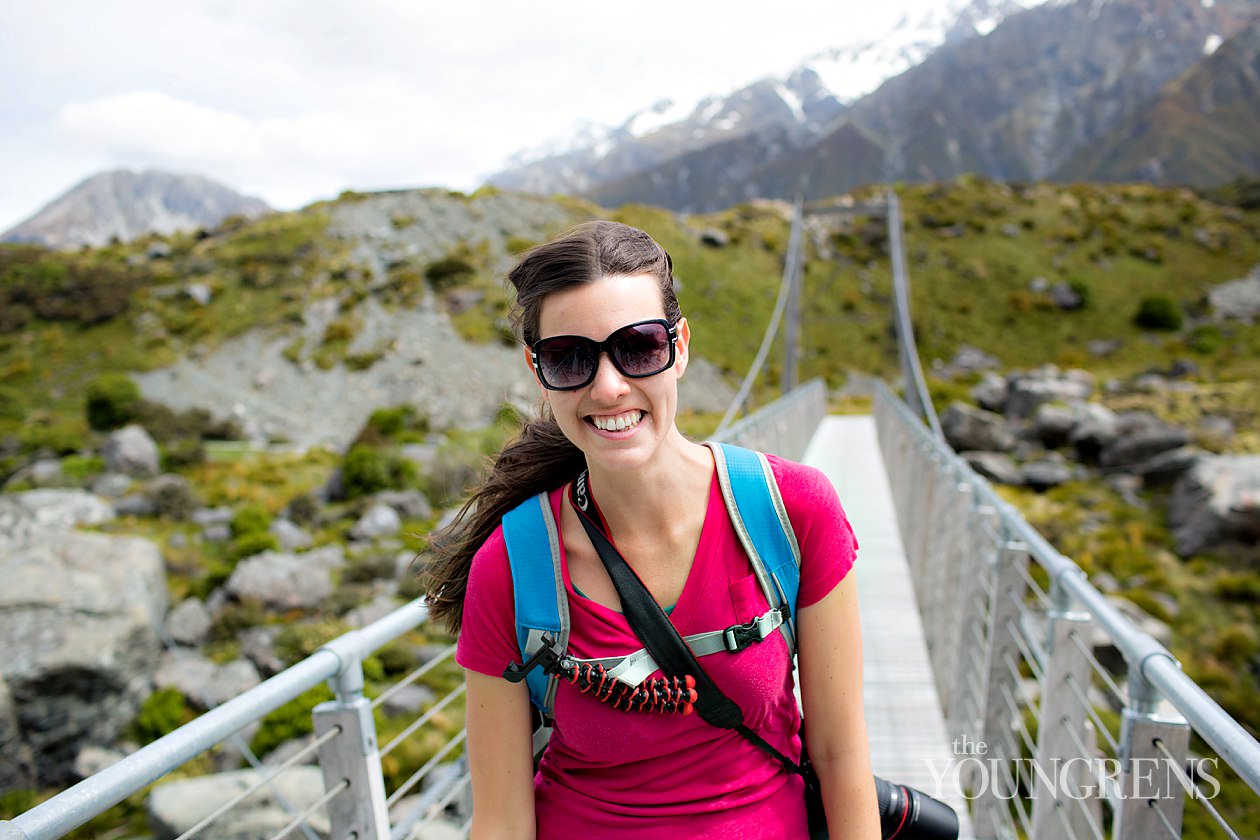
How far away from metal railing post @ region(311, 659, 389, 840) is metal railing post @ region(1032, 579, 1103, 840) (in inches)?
64.7

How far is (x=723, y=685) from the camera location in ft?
3.99

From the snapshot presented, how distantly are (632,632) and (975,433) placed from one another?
1676cm

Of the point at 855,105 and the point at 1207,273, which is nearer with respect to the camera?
the point at 1207,273

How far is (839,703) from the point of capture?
1277 mm

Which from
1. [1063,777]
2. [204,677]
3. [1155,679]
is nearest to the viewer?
[1155,679]

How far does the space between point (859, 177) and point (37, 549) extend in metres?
154

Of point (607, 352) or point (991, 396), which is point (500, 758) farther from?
point (991, 396)

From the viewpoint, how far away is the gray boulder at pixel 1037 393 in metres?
18.7

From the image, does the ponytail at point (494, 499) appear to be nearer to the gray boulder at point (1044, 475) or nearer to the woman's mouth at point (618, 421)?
the woman's mouth at point (618, 421)

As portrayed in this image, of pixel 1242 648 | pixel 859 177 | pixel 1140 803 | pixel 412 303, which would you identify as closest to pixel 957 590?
pixel 1140 803

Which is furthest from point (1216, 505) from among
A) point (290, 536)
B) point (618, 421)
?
point (290, 536)

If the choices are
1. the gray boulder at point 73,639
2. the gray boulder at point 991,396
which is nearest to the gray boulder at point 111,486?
the gray boulder at point 73,639

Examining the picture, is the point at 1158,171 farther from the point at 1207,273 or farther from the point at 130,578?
the point at 130,578

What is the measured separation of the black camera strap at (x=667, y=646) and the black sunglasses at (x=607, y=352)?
0.30 meters
